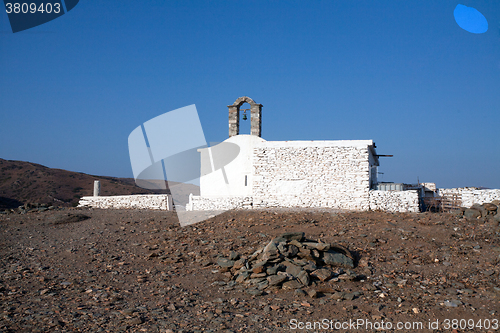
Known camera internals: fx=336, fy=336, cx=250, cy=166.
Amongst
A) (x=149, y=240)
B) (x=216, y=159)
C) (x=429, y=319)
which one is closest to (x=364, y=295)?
(x=429, y=319)

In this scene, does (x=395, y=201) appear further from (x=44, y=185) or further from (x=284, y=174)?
(x=44, y=185)

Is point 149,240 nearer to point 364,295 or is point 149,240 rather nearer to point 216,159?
point 364,295

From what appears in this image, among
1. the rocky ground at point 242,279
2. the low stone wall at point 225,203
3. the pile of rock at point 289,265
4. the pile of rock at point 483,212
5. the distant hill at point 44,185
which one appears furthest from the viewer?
the distant hill at point 44,185

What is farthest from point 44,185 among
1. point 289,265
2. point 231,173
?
point 289,265

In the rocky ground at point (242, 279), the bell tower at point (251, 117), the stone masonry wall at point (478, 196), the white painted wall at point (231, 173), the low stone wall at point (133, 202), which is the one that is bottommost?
the rocky ground at point (242, 279)

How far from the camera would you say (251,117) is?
62.0 feet

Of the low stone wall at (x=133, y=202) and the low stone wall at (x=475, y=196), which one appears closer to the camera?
the low stone wall at (x=475, y=196)

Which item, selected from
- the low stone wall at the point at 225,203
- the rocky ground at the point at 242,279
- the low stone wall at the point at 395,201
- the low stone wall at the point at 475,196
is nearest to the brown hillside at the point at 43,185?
the low stone wall at the point at 225,203

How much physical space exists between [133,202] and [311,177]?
36.7ft

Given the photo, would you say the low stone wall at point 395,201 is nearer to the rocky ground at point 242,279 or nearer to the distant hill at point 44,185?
the rocky ground at point 242,279

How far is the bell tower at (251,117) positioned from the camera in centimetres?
1877

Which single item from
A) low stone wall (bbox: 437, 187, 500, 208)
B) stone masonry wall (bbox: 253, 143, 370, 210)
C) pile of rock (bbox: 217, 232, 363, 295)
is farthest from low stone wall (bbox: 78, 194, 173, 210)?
low stone wall (bbox: 437, 187, 500, 208)

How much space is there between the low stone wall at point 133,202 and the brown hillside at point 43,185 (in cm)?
1937

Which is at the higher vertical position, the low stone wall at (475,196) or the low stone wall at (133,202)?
the low stone wall at (475,196)
